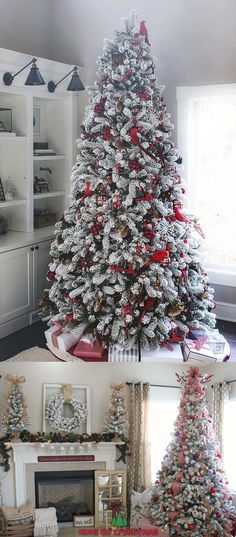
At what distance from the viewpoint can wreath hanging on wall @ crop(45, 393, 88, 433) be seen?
1.54m

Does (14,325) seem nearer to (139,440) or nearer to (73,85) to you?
(73,85)

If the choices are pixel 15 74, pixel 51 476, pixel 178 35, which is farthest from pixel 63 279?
pixel 51 476

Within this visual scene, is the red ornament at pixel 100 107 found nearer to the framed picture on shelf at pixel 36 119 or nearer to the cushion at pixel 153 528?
the framed picture on shelf at pixel 36 119

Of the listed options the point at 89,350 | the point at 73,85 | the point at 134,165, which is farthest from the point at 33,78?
the point at 89,350

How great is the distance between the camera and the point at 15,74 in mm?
4230

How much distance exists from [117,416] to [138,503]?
0.24 metres

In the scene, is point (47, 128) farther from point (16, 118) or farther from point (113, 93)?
point (113, 93)

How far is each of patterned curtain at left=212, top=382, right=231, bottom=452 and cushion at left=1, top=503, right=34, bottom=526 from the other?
52 cm

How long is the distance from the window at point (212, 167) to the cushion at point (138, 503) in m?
3.14

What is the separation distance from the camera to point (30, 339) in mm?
4199

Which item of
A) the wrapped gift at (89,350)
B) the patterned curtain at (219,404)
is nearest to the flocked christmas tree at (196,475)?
the patterned curtain at (219,404)

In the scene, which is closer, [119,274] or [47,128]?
[119,274]

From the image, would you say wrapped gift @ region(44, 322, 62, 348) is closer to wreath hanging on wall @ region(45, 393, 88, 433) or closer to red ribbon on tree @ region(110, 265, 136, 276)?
red ribbon on tree @ region(110, 265, 136, 276)

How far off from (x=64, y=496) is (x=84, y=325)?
211cm
